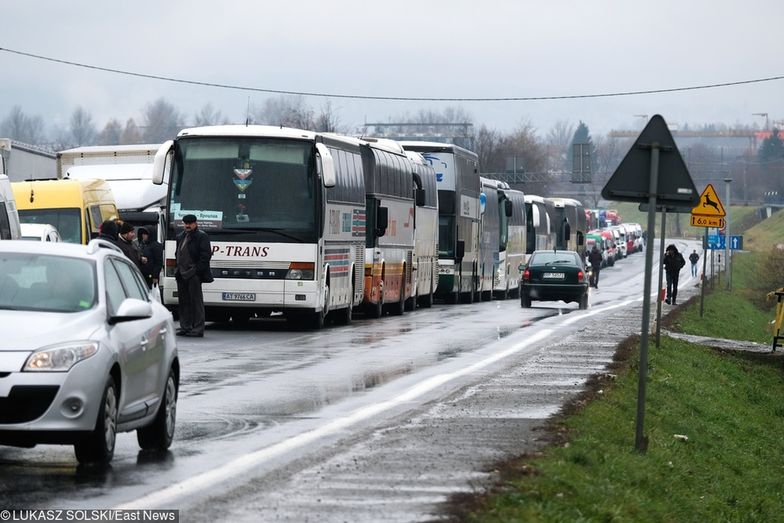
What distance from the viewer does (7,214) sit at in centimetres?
2302

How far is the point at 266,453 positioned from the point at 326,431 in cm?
160

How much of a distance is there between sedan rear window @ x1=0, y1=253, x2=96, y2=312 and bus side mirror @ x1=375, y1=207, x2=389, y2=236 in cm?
2461

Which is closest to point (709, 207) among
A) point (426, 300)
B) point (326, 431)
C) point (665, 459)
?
point (426, 300)

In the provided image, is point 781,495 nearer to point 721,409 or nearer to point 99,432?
point 721,409

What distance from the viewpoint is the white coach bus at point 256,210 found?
2908 centimetres

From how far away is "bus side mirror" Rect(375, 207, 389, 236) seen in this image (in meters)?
36.2

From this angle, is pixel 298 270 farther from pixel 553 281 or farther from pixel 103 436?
pixel 553 281

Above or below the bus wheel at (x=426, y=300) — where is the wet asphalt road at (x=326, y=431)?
above

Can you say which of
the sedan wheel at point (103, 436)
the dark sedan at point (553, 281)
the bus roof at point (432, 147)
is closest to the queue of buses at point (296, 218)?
the dark sedan at point (553, 281)

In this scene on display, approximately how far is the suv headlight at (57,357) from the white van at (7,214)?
41.9 feet

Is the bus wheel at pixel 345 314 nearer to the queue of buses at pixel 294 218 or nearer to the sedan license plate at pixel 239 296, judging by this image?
the queue of buses at pixel 294 218

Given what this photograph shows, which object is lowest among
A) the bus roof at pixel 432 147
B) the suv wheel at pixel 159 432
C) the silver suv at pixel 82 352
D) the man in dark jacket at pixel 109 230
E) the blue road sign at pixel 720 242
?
the suv wheel at pixel 159 432

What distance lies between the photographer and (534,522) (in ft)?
29.1

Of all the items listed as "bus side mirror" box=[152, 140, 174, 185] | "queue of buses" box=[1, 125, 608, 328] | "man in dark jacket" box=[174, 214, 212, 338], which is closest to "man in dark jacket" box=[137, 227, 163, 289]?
"queue of buses" box=[1, 125, 608, 328]
